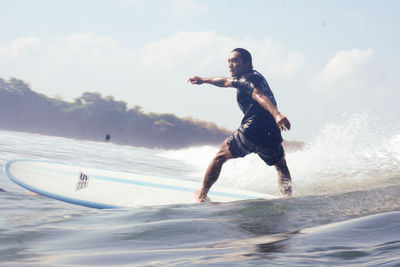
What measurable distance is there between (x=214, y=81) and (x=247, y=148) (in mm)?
803

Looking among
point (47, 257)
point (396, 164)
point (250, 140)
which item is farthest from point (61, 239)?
point (396, 164)

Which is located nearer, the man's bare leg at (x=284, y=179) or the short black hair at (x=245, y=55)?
the short black hair at (x=245, y=55)

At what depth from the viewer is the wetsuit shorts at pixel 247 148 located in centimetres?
466

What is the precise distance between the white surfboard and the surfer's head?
142 centimetres

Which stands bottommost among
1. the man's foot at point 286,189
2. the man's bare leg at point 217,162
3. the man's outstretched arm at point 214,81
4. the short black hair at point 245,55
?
the man's foot at point 286,189

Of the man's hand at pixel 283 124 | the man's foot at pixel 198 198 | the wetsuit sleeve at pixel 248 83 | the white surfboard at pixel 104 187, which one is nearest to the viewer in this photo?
the man's hand at pixel 283 124

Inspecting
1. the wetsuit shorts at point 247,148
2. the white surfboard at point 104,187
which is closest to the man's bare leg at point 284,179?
the wetsuit shorts at point 247,148

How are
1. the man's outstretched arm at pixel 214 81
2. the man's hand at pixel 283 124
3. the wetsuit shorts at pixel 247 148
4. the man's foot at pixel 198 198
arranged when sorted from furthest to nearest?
1. the man's foot at pixel 198 198
2. the man's outstretched arm at pixel 214 81
3. the wetsuit shorts at pixel 247 148
4. the man's hand at pixel 283 124

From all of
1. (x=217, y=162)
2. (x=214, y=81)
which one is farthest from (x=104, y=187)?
(x=214, y=81)

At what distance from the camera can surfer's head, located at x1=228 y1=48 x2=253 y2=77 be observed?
4719mm

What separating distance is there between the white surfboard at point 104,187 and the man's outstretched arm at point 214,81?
4.07 ft

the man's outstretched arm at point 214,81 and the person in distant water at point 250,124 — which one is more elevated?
the man's outstretched arm at point 214,81

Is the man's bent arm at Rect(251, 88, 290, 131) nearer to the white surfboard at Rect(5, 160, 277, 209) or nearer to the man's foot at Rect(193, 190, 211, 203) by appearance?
the man's foot at Rect(193, 190, 211, 203)

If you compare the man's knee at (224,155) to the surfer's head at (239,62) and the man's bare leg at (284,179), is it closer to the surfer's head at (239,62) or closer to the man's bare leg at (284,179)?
the man's bare leg at (284,179)
